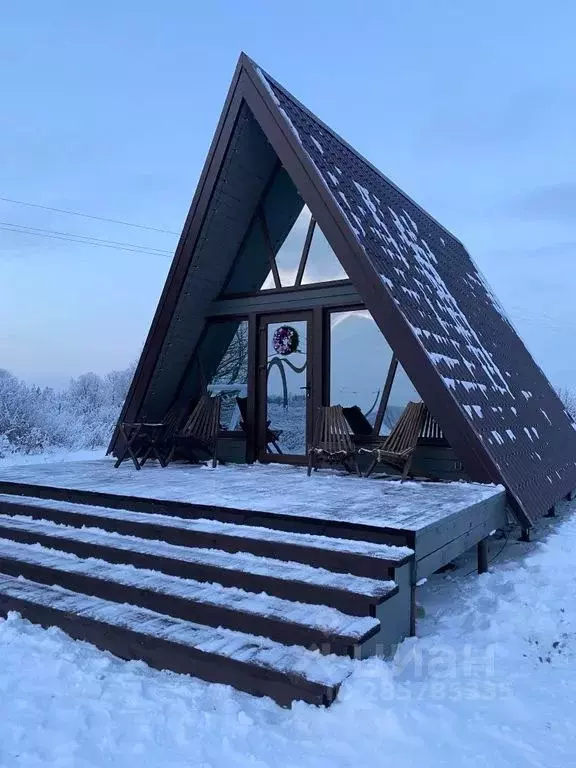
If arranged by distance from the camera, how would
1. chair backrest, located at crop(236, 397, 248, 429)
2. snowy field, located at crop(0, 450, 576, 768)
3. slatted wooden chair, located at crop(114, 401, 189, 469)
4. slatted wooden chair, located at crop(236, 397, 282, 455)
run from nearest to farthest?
1. snowy field, located at crop(0, 450, 576, 768)
2. slatted wooden chair, located at crop(114, 401, 189, 469)
3. slatted wooden chair, located at crop(236, 397, 282, 455)
4. chair backrest, located at crop(236, 397, 248, 429)

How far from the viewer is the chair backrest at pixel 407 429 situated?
5.59 m

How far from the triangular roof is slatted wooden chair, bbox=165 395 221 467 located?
0.76 m

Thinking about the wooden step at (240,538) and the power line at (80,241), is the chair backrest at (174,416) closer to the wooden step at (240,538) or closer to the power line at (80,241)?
the wooden step at (240,538)

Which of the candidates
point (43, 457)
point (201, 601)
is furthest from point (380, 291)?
point (43, 457)

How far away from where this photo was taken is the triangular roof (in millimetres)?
5125

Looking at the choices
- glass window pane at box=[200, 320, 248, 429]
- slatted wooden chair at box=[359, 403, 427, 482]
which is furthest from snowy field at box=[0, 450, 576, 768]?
glass window pane at box=[200, 320, 248, 429]

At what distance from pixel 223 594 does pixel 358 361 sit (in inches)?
156

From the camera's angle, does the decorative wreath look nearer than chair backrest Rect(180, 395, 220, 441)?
No

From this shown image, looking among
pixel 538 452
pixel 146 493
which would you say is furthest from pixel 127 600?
pixel 538 452

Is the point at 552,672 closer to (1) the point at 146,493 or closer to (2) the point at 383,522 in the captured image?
(2) the point at 383,522

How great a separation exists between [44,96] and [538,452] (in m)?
12.9

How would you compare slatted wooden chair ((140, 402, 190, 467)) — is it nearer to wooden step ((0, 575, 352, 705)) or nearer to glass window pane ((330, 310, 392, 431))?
glass window pane ((330, 310, 392, 431))

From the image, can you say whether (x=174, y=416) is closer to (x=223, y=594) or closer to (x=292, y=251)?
(x=292, y=251)

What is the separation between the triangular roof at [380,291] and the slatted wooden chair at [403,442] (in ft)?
1.79
